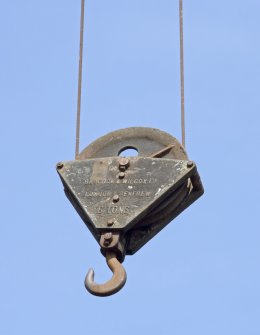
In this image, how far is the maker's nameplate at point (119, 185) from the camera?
9.84 m

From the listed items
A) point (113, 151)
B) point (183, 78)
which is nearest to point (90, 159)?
point (113, 151)

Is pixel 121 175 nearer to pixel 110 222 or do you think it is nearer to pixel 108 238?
pixel 110 222

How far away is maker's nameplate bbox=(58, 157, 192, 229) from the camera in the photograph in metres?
9.84

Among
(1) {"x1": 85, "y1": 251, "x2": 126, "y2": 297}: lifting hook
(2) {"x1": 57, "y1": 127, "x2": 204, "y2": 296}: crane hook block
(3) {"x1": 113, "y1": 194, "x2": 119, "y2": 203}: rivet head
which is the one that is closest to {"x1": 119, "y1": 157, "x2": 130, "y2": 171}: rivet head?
(2) {"x1": 57, "y1": 127, "x2": 204, "y2": 296}: crane hook block

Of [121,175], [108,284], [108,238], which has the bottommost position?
[108,284]

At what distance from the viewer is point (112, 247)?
31.9ft

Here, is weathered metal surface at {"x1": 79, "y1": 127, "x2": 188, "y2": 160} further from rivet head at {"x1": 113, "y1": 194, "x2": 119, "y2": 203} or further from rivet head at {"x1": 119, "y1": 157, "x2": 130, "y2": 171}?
rivet head at {"x1": 113, "y1": 194, "x2": 119, "y2": 203}

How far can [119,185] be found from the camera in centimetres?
1004

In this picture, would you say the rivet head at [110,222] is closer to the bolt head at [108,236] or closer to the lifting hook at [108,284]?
the bolt head at [108,236]

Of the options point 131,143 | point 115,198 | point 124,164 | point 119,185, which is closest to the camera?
point 115,198

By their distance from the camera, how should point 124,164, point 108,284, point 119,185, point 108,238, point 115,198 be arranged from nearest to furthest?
point 108,284
point 108,238
point 115,198
point 119,185
point 124,164

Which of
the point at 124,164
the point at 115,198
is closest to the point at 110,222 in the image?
the point at 115,198

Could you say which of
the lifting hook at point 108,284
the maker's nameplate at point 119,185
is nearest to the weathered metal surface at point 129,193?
the maker's nameplate at point 119,185

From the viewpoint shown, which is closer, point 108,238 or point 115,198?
point 108,238
